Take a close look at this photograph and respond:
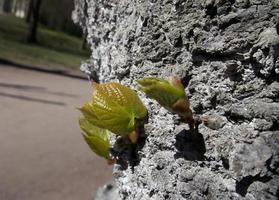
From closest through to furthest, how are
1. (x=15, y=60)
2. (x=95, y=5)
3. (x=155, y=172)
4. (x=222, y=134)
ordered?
(x=222, y=134), (x=155, y=172), (x=95, y=5), (x=15, y=60)

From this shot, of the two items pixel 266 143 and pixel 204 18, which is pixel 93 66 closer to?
pixel 204 18

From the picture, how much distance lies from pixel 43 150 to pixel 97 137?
5808 mm

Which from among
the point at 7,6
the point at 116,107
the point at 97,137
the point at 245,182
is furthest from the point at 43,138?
the point at 7,6

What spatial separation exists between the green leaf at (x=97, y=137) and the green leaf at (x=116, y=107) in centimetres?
23

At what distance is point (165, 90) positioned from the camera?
1.40 m

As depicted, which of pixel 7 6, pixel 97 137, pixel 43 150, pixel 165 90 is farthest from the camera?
pixel 7 6

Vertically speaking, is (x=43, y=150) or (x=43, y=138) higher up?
(x=43, y=150)

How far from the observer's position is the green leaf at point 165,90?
1.40m

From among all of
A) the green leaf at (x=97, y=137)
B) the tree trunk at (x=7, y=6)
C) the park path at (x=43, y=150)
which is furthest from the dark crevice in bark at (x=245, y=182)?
the tree trunk at (x=7, y=6)

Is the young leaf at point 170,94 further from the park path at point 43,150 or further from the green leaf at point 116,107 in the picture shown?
the park path at point 43,150

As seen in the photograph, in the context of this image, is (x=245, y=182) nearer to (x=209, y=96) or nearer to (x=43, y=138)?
(x=209, y=96)

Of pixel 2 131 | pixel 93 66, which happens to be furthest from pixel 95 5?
pixel 2 131

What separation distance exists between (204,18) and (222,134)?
0.33m

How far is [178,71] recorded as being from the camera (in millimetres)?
1517
